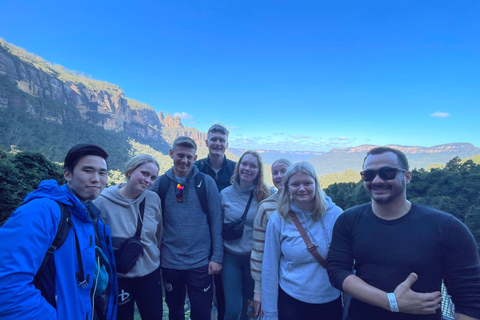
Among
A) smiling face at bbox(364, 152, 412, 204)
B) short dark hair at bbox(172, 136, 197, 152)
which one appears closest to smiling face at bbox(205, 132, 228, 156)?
short dark hair at bbox(172, 136, 197, 152)

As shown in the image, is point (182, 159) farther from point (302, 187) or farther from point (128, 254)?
point (302, 187)

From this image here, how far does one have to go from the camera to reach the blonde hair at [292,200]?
2.37m

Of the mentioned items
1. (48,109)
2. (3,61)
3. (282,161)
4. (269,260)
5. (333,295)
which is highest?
(3,61)

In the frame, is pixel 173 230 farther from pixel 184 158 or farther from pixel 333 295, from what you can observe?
pixel 333 295

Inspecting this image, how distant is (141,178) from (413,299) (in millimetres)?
2613

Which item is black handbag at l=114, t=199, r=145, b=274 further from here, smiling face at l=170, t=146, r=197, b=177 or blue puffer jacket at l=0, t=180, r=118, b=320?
smiling face at l=170, t=146, r=197, b=177

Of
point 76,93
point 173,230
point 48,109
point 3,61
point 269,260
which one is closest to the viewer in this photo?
point 269,260

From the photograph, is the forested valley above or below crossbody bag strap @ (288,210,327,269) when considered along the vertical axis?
below

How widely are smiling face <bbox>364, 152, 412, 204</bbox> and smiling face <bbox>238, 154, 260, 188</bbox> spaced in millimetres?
1527

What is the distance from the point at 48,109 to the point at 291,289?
9311cm

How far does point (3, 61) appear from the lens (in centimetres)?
6662

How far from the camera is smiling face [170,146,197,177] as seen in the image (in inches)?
115

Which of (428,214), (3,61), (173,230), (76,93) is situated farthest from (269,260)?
(76,93)

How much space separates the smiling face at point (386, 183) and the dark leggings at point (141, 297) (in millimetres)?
2502
